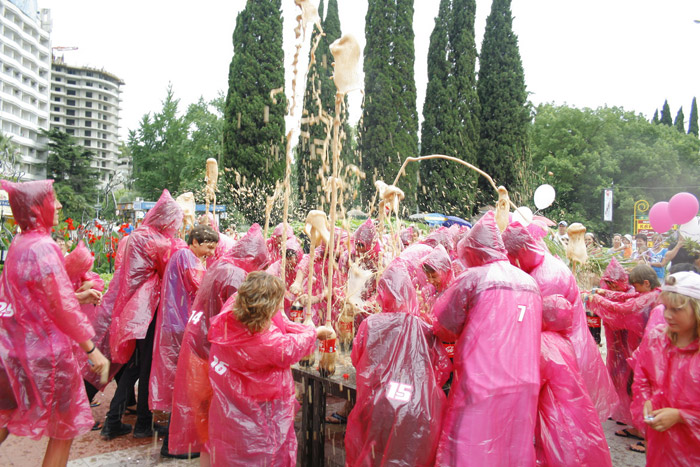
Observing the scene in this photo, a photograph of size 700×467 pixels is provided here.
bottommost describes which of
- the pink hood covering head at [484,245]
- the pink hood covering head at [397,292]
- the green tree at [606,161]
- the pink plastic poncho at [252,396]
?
the pink plastic poncho at [252,396]

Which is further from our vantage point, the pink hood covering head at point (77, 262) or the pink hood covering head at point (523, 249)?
the pink hood covering head at point (77, 262)

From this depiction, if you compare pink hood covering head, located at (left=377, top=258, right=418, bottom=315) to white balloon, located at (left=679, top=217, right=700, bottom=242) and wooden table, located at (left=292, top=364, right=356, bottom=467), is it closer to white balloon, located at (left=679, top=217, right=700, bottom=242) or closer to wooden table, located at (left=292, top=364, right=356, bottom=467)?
wooden table, located at (left=292, top=364, right=356, bottom=467)

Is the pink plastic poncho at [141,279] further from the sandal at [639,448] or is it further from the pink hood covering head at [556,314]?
the sandal at [639,448]

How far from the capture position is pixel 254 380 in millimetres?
2398

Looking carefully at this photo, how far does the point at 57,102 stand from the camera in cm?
8462

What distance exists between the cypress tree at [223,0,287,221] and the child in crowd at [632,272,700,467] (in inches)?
569

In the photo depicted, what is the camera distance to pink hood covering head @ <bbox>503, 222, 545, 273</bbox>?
2.95 meters

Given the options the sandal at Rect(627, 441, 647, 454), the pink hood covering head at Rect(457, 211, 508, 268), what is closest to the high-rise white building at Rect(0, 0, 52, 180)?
the pink hood covering head at Rect(457, 211, 508, 268)

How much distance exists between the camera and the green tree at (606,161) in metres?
27.8

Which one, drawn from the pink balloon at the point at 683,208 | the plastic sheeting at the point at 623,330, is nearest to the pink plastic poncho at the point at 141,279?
the plastic sheeting at the point at 623,330

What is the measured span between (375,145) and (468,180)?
3951mm

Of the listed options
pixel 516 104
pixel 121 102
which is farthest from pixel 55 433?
pixel 121 102

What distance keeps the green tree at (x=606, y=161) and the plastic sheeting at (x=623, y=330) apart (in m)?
24.1

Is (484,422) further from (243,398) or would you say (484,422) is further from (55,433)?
(55,433)
